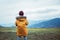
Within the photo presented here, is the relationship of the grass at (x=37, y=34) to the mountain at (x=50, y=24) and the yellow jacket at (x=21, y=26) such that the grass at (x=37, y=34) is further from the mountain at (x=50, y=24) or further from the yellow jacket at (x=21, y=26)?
the yellow jacket at (x=21, y=26)

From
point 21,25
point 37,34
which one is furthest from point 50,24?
point 21,25

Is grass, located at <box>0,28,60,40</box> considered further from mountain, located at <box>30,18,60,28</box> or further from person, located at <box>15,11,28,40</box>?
person, located at <box>15,11,28,40</box>

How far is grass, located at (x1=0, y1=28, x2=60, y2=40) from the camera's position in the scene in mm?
6986

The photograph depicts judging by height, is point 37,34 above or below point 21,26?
below

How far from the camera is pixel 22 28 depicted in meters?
5.62

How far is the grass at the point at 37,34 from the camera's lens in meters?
6.99

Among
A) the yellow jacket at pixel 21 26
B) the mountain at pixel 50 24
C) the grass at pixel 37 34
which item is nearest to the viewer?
the yellow jacket at pixel 21 26

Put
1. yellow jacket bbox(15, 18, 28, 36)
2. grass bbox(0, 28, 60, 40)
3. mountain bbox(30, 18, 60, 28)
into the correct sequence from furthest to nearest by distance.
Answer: mountain bbox(30, 18, 60, 28) < grass bbox(0, 28, 60, 40) < yellow jacket bbox(15, 18, 28, 36)

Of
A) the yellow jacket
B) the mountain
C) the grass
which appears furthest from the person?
the mountain

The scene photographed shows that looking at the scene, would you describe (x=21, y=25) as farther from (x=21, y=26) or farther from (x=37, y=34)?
(x=37, y=34)

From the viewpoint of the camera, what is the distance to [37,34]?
731cm

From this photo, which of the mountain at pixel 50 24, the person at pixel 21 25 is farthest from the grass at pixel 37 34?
the person at pixel 21 25

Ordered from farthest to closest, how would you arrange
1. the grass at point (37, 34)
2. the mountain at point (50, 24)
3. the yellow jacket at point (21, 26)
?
1. the mountain at point (50, 24)
2. the grass at point (37, 34)
3. the yellow jacket at point (21, 26)

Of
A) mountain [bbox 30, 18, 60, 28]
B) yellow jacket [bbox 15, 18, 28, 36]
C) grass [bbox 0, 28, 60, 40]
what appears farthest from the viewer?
mountain [bbox 30, 18, 60, 28]
